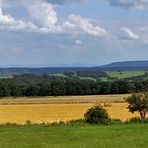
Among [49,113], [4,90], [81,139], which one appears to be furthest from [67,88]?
[81,139]

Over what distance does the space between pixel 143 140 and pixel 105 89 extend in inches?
4330

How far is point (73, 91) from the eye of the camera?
447ft

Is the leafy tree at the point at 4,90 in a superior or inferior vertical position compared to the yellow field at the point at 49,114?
superior

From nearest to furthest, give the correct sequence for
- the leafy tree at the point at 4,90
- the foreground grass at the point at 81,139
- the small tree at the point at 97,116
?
1. the foreground grass at the point at 81,139
2. the small tree at the point at 97,116
3. the leafy tree at the point at 4,90

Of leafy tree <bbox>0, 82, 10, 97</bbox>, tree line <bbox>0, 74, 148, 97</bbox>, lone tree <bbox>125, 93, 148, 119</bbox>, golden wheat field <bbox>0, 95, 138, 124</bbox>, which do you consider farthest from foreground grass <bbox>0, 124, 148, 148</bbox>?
leafy tree <bbox>0, 82, 10, 97</bbox>

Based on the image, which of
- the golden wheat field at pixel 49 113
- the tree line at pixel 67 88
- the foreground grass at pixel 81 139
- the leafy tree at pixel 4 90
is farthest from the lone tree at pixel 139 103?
the leafy tree at pixel 4 90

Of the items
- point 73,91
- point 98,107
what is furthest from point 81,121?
point 73,91

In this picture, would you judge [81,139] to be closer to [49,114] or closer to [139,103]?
[139,103]

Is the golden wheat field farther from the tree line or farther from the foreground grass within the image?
the tree line

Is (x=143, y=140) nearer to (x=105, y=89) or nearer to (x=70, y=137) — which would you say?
(x=70, y=137)

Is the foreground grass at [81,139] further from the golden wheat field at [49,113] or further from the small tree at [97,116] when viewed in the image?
the golden wheat field at [49,113]

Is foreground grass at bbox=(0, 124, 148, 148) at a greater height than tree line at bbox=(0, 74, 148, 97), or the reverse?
tree line at bbox=(0, 74, 148, 97)

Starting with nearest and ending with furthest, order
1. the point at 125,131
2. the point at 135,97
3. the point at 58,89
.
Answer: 1. the point at 125,131
2. the point at 135,97
3. the point at 58,89

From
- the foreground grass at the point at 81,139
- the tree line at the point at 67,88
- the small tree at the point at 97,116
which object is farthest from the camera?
the tree line at the point at 67,88
